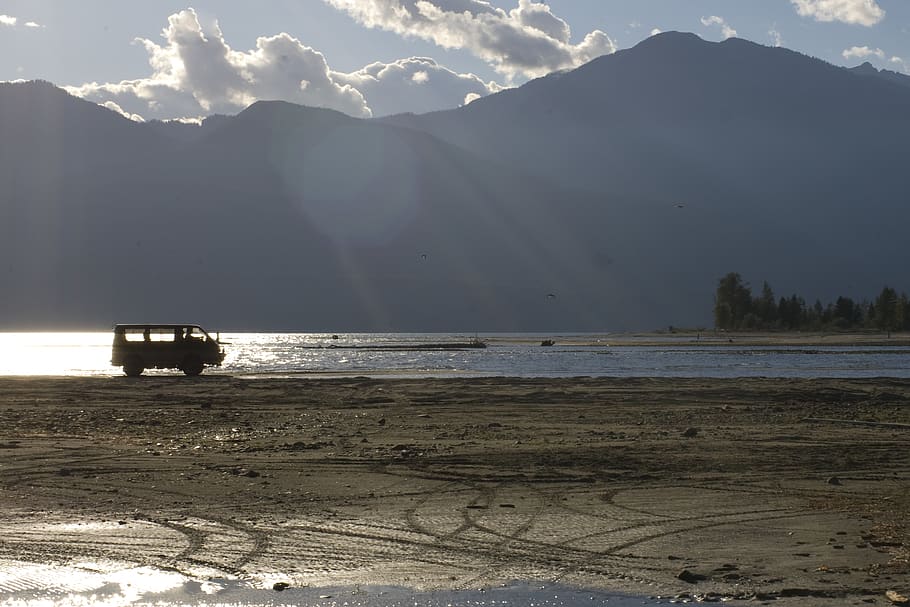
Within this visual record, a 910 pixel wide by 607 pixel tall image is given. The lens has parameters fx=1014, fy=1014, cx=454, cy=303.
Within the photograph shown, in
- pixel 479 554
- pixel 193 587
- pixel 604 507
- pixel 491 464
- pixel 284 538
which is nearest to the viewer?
pixel 193 587

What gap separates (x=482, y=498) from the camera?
1280 cm

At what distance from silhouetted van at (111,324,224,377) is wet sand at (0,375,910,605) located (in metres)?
22.9

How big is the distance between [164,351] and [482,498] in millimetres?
38562

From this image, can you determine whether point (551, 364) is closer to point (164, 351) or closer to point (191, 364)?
point (191, 364)

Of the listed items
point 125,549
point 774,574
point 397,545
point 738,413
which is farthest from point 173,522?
point 738,413

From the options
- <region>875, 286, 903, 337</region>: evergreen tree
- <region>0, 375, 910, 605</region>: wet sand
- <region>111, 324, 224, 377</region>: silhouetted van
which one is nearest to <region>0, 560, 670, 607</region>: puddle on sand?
<region>0, 375, 910, 605</region>: wet sand

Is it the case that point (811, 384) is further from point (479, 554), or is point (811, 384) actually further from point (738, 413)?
point (479, 554)

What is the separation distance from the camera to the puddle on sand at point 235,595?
8.20 meters

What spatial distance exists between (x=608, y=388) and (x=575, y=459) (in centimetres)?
1989

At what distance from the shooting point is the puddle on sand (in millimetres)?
8203

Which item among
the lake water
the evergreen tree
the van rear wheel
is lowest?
the lake water

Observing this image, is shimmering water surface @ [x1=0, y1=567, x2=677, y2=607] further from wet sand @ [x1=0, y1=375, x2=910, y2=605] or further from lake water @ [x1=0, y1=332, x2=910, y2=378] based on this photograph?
lake water @ [x1=0, y1=332, x2=910, y2=378]

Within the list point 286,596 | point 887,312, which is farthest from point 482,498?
point 887,312

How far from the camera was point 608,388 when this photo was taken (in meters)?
35.8
